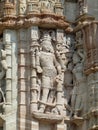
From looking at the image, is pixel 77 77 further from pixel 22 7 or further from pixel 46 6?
pixel 22 7

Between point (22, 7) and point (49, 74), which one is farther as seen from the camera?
point (22, 7)

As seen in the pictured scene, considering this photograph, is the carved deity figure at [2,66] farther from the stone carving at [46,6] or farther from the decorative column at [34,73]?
the stone carving at [46,6]

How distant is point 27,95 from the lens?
1597cm

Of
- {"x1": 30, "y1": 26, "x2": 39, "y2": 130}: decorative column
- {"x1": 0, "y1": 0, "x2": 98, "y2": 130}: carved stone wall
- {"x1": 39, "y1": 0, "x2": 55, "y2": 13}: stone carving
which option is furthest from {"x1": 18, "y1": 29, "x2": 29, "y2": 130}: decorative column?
{"x1": 39, "y1": 0, "x2": 55, "y2": 13}: stone carving

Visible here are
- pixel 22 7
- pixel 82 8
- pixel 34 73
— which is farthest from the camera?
pixel 82 8

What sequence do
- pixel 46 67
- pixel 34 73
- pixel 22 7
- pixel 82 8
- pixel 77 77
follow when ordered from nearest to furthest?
1. pixel 34 73
2. pixel 46 67
3. pixel 77 77
4. pixel 22 7
5. pixel 82 8

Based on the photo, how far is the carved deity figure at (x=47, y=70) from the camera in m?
16.0

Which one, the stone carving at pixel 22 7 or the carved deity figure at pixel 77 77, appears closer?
the carved deity figure at pixel 77 77

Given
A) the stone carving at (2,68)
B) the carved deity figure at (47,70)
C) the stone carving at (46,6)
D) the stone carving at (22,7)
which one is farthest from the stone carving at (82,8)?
the stone carving at (2,68)

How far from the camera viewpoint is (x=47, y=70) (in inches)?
635

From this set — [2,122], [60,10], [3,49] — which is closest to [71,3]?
[60,10]

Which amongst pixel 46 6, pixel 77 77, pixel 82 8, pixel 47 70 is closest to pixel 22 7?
pixel 46 6

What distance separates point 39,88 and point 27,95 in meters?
0.28

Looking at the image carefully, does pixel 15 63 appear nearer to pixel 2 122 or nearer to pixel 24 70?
pixel 24 70
